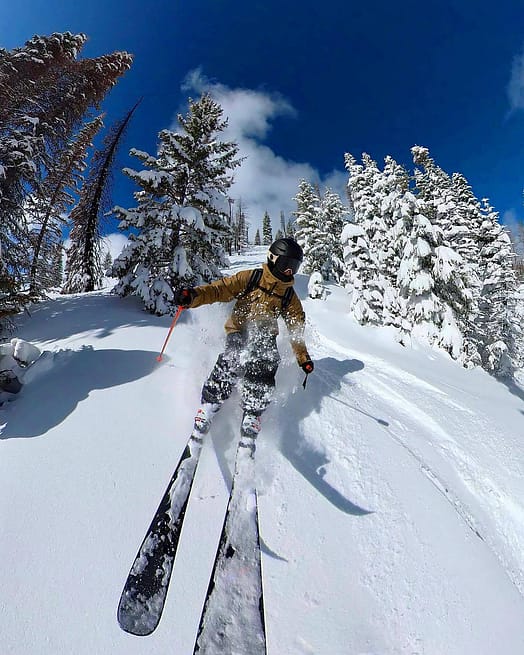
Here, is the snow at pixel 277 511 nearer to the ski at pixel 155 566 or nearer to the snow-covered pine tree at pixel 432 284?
the ski at pixel 155 566

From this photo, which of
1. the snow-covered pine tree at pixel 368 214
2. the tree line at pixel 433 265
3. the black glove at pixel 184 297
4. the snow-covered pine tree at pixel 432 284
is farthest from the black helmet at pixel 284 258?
the snow-covered pine tree at pixel 368 214

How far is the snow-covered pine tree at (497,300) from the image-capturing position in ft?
65.0

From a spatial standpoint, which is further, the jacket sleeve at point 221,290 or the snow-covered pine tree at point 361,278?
→ the snow-covered pine tree at point 361,278

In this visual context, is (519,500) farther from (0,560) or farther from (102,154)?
(102,154)

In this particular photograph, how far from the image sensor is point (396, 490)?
12.1 feet

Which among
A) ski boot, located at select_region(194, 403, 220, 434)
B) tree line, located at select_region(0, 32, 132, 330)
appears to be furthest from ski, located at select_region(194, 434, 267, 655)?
tree line, located at select_region(0, 32, 132, 330)

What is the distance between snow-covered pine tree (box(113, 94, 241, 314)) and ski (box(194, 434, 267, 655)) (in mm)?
8131

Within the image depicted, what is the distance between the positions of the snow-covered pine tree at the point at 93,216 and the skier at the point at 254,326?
15.8 metres

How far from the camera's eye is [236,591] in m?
2.26

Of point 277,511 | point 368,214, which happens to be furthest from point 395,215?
point 277,511

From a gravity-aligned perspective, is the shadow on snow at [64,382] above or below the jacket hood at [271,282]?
below

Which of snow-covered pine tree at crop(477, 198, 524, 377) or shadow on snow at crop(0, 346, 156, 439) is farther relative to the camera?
snow-covered pine tree at crop(477, 198, 524, 377)

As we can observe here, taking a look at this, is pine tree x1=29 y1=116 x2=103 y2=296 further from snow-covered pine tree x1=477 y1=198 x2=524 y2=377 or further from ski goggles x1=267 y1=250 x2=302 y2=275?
snow-covered pine tree x1=477 y1=198 x2=524 y2=377

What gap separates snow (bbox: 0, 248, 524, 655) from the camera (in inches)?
86.7
